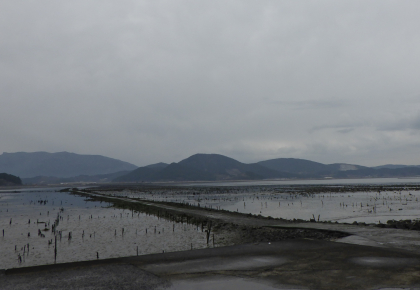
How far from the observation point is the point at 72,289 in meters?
11.9

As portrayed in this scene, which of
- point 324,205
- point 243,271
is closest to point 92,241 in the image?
point 243,271

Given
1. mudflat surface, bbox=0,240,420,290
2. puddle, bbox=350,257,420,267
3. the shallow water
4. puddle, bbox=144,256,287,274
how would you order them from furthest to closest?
the shallow water → puddle, bbox=144,256,287,274 → puddle, bbox=350,257,420,267 → mudflat surface, bbox=0,240,420,290

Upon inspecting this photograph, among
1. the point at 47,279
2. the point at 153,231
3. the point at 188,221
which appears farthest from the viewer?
the point at 188,221

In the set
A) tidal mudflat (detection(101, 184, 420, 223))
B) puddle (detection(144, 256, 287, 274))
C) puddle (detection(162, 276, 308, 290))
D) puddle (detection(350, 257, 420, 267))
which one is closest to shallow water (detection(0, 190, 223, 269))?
puddle (detection(144, 256, 287, 274))


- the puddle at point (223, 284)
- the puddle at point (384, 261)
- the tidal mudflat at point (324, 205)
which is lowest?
the tidal mudflat at point (324, 205)

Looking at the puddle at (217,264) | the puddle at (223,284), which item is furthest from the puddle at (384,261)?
the puddle at (223,284)

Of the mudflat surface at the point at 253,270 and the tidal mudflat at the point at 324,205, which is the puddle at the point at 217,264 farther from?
the tidal mudflat at the point at 324,205

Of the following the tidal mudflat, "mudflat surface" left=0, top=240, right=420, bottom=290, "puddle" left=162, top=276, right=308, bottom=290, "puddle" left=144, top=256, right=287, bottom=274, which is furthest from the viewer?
the tidal mudflat

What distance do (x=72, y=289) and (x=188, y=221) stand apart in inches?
1095

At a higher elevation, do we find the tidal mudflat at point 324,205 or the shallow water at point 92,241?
the shallow water at point 92,241

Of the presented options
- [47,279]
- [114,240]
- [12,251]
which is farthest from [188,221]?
[47,279]

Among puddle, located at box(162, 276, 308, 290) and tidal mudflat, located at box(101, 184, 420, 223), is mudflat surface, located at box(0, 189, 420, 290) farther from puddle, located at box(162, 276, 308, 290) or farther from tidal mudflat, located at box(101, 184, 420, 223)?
tidal mudflat, located at box(101, 184, 420, 223)

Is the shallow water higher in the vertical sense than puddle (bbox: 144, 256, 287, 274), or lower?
lower

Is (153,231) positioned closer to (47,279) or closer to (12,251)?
(12,251)
